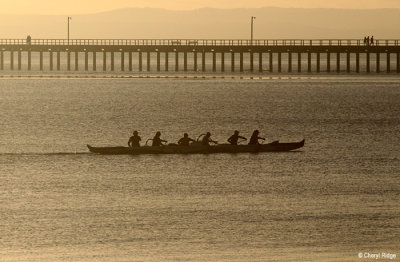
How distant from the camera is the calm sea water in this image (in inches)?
1453

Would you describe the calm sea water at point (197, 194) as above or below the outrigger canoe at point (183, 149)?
below

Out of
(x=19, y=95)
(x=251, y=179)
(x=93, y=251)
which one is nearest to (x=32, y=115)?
(x=19, y=95)

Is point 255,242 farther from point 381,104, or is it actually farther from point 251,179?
point 381,104

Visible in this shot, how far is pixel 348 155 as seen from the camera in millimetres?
66312

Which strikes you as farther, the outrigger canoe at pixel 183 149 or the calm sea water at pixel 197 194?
the outrigger canoe at pixel 183 149

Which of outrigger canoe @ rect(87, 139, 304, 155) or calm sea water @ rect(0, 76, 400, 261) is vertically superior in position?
outrigger canoe @ rect(87, 139, 304, 155)

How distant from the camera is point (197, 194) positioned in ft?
159

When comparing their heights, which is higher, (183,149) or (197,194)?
(183,149)

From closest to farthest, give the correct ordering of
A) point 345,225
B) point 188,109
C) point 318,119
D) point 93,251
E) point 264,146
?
point 93,251 → point 345,225 → point 264,146 → point 318,119 → point 188,109

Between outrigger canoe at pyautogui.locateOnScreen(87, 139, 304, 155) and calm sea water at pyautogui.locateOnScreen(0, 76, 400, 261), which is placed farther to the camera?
outrigger canoe at pyautogui.locateOnScreen(87, 139, 304, 155)

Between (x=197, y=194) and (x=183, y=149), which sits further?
(x=183, y=149)

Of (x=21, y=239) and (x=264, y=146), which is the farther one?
(x=264, y=146)

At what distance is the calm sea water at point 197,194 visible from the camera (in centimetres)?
3691

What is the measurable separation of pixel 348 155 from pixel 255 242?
96.9ft
